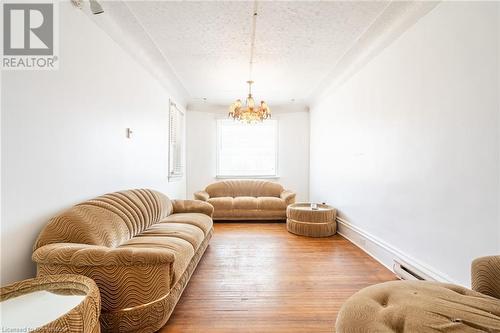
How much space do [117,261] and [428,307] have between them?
1832 millimetres

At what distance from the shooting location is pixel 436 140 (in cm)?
225

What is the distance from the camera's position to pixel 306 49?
3.38 meters

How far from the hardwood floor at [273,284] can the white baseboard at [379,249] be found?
3.8 inches

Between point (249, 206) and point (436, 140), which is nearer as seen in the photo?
point (436, 140)

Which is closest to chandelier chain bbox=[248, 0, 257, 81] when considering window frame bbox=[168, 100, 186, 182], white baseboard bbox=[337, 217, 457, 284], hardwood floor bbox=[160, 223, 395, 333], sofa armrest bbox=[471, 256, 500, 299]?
window frame bbox=[168, 100, 186, 182]

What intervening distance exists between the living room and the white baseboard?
0.02m

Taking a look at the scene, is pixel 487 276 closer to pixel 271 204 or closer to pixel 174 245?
pixel 174 245

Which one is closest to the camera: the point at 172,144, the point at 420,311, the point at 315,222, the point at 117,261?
the point at 420,311

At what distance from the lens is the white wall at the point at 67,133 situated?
173 centimetres

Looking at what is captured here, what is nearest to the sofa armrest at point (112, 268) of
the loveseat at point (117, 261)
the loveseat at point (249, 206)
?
the loveseat at point (117, 261)

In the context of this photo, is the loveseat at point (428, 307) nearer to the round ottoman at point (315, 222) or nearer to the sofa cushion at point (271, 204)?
the round ottoman at point (315, 222)

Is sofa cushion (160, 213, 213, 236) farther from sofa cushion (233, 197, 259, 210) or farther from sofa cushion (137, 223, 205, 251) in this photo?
sofa cushion (233, 197, 259, 210)

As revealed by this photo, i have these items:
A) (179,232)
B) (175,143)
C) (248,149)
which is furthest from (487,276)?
(248,149)

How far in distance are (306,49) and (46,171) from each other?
3.30 m
